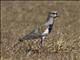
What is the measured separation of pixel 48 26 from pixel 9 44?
1391 millimetres

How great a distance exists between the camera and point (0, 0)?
22.9 metres

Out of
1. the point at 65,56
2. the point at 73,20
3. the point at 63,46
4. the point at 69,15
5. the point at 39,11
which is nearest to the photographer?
the point at 65,56

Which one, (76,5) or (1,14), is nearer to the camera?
(1,14)

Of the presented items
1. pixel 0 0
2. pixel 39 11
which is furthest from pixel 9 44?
pixel 0 0

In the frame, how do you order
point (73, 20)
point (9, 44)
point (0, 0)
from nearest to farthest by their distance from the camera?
point (9, 44) → point (73, 20) → point (0, 0)

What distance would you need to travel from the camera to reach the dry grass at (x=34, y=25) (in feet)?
33.9

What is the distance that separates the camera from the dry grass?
10.3 meters

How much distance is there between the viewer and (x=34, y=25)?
16312 mm

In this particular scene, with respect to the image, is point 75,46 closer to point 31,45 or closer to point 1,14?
point 31,45

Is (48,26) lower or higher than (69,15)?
higher

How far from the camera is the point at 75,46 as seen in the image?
10727mm

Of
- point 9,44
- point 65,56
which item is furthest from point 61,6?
point 65,56

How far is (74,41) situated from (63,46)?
507mm

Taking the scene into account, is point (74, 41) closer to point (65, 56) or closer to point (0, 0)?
point (65, 56)
